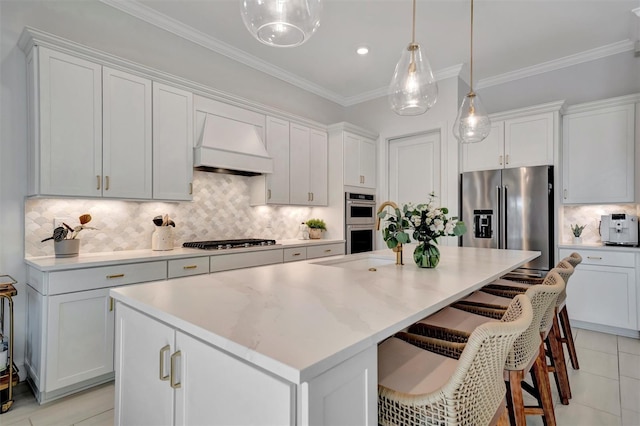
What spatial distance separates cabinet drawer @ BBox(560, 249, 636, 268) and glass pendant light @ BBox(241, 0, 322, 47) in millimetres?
3749

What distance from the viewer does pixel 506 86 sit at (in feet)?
14.8

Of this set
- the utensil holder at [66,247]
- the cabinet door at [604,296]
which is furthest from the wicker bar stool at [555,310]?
the utensil holder at [66,247]

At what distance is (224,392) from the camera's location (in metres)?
0.90

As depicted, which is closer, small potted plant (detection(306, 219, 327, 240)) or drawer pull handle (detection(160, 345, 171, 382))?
drawer pull handle (detection(160, 345, 171, 382))

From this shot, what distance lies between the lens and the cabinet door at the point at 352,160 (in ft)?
14.8

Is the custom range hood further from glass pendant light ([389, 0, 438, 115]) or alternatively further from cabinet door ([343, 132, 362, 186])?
glass pendant light ([389, 0, 438, 115])

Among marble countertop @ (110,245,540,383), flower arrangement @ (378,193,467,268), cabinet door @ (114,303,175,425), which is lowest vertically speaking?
cabinet door @ (114,303,175,425)

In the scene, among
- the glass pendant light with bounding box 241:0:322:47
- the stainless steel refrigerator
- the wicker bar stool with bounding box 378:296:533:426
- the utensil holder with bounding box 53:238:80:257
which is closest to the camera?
the wicker bar stool with bounding box 378:296:533:426

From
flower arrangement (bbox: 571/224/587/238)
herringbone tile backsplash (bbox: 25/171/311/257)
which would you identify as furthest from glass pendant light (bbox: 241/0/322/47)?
flower arrangement (bbox: 571/224/587/238)

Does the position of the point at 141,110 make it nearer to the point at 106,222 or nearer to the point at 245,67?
the point at 106,222

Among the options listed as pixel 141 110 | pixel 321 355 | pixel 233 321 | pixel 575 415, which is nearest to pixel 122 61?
pixel 141 110

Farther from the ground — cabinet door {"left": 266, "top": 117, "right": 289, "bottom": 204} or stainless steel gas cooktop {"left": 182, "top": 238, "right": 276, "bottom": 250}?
cabinet door {"left": 266, "top": 117, "right": 289, "bottom": 204}

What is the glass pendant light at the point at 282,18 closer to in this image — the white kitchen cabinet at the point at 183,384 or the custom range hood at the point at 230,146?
the white kitchen cabinet at the point at 183,384

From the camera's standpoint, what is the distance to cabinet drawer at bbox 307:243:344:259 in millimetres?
4004
